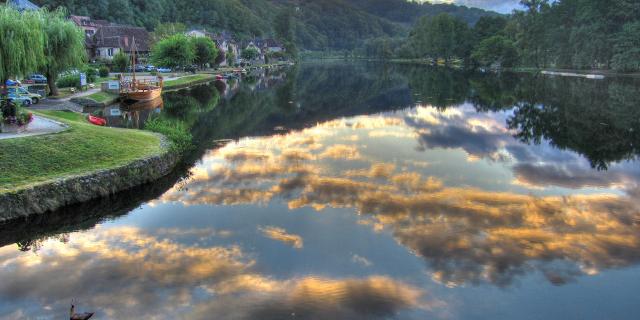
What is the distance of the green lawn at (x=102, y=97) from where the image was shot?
2152 inches

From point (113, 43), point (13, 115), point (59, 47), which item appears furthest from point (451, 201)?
point (113, 43)

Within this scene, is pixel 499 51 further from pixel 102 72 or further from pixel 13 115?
pixel 13 115

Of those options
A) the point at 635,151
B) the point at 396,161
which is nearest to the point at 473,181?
the point at 396,161

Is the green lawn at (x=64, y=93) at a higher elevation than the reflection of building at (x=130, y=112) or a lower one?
higher

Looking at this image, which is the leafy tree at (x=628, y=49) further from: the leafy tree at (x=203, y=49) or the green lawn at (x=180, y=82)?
the leafy tree at (x=203, y=49)

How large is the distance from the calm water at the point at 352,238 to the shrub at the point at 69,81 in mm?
31495

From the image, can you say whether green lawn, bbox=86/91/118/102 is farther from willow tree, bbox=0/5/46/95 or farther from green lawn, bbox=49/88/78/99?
willow tree, bbox=0/5/46/95

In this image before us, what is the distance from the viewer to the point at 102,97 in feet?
187

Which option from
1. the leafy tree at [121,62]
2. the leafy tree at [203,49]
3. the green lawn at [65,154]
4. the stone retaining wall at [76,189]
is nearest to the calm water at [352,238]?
the stone retaining wall at [76,189]

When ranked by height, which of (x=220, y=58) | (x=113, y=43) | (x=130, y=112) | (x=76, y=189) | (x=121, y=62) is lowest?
(x=76, y=189)

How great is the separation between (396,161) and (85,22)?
135m

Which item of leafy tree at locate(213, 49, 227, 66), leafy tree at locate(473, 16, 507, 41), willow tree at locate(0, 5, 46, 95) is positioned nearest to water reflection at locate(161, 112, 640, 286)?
willow tree at locate(0, 5, 46, 95)

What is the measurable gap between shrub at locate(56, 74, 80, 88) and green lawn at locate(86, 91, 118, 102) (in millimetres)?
3279

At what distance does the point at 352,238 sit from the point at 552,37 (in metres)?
130
